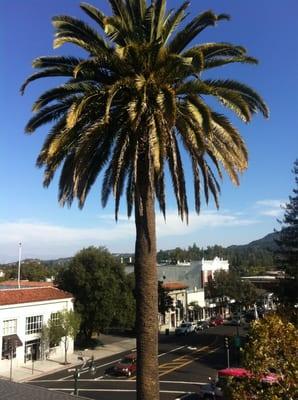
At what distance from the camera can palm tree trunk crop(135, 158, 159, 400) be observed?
14469 mm

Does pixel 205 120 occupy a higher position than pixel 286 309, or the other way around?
pixel 205 120

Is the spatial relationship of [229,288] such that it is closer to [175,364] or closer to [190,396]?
[175,364]

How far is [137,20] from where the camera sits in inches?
623

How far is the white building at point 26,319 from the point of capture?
46.9 m

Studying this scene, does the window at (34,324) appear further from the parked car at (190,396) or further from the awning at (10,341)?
the parked car at (190,396)

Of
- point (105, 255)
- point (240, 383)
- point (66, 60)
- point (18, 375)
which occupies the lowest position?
point (18, 375)

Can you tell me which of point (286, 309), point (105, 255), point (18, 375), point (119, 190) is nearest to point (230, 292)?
point (105, 255)

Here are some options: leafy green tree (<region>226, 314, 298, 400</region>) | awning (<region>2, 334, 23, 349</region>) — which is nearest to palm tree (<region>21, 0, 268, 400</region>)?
leafy green tree (<region>226, 314, 298, 400</region>)

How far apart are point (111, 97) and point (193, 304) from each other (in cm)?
8175

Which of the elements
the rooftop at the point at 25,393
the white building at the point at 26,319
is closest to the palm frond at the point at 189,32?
the rooftop at the point at 25,393

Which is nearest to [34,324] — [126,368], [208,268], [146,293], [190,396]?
[126,368]

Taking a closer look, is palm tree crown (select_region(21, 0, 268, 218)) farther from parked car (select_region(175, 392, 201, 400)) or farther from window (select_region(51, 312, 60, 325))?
window (select_region(51, 312, 60, 325))

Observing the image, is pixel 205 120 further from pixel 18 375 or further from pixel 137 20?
pixel 18 375

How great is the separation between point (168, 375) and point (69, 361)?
13.1m
